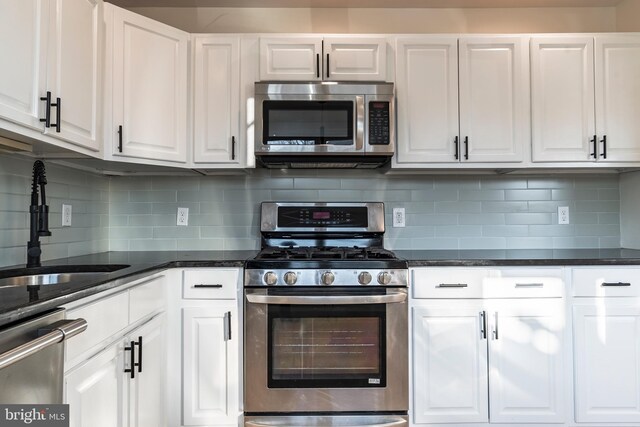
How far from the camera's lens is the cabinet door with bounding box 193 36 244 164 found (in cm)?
223

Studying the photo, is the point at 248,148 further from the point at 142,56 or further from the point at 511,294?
the point at 511,294

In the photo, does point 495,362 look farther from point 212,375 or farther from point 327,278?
point 212,375

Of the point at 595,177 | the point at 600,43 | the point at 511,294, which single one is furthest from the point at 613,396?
the point at 600,43

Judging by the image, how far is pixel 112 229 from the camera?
8.33ft

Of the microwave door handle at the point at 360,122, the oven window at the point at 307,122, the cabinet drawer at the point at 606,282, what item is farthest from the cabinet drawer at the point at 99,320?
the cabinet drawer at the point at 606,282

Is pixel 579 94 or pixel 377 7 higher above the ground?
pixel 377 7

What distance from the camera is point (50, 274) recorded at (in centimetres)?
171

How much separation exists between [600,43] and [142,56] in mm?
2580

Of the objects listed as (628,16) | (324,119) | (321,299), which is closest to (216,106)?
(324,119)

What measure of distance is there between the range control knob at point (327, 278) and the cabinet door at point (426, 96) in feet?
2.68

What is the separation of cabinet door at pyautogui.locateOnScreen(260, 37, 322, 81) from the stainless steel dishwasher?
1674 mm

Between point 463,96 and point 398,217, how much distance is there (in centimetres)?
84

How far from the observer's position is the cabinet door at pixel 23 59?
1278 mm

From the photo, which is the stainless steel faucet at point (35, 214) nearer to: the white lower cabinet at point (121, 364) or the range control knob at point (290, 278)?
the white lower cabinet at point (121, 364)
